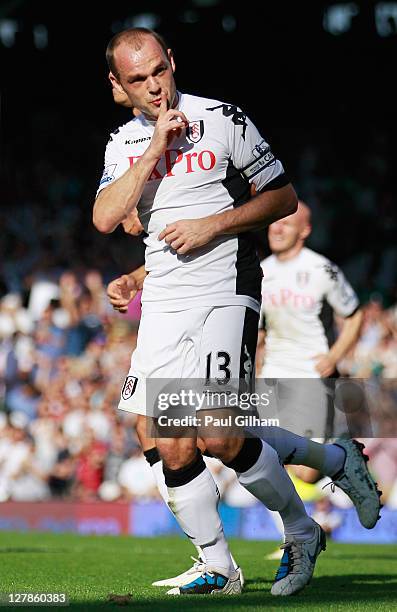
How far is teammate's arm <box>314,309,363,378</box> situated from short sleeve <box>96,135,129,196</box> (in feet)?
12.5

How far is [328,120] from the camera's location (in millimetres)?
22203

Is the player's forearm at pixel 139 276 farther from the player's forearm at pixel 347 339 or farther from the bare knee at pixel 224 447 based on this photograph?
the player's forearm at pixel 347 339

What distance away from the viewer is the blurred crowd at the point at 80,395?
16.2 m

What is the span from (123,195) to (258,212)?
67 centimetres

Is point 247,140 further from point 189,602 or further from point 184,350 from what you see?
point 189,602

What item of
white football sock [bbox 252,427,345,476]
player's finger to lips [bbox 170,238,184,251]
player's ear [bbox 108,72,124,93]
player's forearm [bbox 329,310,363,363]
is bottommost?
white football sock [bbox 252,427,345,476]

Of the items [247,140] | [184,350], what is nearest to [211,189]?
[247,140]

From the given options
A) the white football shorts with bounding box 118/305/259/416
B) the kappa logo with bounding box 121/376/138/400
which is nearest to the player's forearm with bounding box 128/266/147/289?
the white football shorts with bounding box 118/305/259/416

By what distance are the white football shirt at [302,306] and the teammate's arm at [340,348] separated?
85 millimetres

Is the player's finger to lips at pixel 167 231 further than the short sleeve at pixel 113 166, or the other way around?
the short sleeve at pixel 113 166

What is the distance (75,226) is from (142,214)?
47.8 ft

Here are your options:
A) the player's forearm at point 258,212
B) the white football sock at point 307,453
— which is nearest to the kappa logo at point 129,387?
the player's forearm at point 258,212

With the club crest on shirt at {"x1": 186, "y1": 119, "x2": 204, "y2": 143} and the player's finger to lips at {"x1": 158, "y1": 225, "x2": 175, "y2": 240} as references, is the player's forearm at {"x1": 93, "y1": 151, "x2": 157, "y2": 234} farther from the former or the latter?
the club crest on shirt at {"x1": 186, "y1": 119, "x2": 204, "y2": 143}

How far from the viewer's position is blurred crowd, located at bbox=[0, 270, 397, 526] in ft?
53.1
